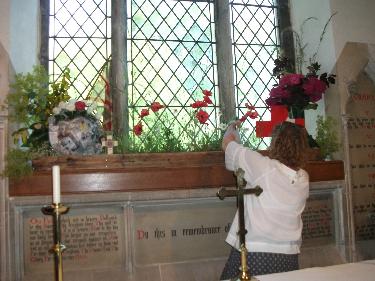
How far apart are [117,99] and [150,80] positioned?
415 millimetres

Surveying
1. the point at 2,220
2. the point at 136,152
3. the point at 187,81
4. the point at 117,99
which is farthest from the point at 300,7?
the point at 2,220

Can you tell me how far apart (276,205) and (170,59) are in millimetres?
2172

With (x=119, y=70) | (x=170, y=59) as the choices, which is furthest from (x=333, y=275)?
(x=170, y=59)

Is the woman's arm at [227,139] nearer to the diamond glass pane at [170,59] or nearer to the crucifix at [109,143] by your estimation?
the crucifix at [109,143]

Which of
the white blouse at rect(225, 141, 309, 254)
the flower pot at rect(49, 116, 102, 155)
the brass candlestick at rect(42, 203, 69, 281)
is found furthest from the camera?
the flower pot at rect(49, 116, 102, 155)

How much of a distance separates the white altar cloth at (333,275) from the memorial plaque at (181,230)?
3.93 ft

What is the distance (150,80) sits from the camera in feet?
12.2

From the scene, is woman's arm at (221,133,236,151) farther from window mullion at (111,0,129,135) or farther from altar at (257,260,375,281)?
window mullion at (111,0,129,135)

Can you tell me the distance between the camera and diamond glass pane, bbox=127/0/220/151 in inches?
144

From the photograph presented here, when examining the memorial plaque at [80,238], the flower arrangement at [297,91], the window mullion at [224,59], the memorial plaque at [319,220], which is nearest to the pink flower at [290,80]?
the flower arrangement at [297,91]

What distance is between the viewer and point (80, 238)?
2611 mm

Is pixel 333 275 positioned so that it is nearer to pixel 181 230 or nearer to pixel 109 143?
pixel 181 230

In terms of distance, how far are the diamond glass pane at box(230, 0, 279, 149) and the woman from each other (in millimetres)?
1724

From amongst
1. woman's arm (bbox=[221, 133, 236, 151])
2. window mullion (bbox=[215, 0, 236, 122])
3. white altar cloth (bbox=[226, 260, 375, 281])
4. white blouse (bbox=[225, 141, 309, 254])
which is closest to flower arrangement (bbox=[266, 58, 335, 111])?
window mullion (bbox=[215, 0, 236, 122])
